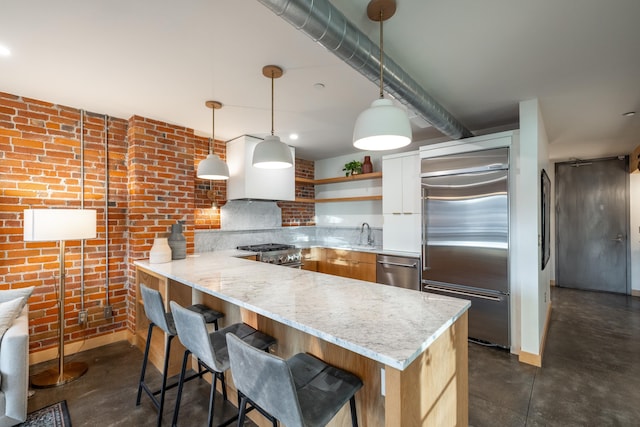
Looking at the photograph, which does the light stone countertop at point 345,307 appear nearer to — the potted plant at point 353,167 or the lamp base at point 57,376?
the lamp base at point 57,376

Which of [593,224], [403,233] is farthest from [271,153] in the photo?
[593,224]

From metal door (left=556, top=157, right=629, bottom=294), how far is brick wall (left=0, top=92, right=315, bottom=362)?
665 cm

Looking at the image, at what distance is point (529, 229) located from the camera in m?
2.68

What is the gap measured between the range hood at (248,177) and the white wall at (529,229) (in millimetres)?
2643

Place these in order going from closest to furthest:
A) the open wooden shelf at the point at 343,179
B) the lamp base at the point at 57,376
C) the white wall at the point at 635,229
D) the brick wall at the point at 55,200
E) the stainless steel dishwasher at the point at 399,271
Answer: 1. the lamp base at the point at 57,376
2. the brick wall at the point at 55,200
3. the stainless steel dishwasher at the point at 399,271
4. the open wooden shelf at the point at 343,179
5. the white wall at the point at 635,229

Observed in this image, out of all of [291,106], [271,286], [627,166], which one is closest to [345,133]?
[291,106]

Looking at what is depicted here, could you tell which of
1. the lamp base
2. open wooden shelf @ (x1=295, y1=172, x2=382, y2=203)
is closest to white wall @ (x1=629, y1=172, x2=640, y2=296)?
open wooden shelf @ (x1=295, y1=172, x2=382, y2=203)

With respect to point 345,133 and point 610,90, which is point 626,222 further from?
point 345,133

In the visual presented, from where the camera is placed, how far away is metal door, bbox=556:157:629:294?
497 cm

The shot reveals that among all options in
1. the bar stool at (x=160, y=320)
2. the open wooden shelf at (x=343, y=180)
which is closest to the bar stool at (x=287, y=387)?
the bar stool at (x=160, y=320)

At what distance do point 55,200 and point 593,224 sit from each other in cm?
800

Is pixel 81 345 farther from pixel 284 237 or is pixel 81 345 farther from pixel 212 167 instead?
pixel 284 237

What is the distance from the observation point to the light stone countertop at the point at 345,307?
104 centimetres

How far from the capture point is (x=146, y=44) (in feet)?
5.88
